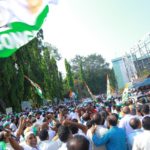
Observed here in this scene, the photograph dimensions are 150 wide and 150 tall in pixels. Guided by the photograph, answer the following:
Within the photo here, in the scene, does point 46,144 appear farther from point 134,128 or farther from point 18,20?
point 18,20

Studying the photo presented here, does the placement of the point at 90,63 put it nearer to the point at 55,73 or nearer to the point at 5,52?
the point at 55,73

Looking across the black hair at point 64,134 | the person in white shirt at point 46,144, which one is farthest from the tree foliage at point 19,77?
the black hair at point 64,134

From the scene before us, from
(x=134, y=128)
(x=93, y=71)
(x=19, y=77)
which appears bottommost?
(x=134, y=128)

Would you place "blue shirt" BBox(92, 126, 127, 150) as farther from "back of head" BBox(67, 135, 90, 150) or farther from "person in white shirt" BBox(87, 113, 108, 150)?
"back of head" BBox(67, 135, 90, 150)

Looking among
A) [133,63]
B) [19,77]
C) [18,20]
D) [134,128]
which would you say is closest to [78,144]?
[18,20]

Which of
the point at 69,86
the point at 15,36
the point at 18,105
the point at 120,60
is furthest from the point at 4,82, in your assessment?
the point at 120,60

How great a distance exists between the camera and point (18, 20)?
16.4 ft

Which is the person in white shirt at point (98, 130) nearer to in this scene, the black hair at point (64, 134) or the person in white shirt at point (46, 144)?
the person in white shirt at point (46, 144)

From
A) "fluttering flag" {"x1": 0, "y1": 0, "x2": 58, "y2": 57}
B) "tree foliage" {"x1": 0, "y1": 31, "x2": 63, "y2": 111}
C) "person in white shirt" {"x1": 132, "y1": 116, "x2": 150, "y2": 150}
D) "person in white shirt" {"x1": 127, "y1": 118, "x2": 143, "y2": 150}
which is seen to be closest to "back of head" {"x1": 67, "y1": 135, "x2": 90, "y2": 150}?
"person in white shirt" {"x1": 132, "y1": 116, "x2": 150, "y2": 150}

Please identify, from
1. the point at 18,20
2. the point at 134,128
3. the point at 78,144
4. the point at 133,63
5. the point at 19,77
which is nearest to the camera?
the point at 78,144

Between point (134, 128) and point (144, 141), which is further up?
point (134, 128)

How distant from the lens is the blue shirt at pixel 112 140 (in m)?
5.45

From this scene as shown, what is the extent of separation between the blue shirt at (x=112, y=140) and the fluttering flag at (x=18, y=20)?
6.31ft

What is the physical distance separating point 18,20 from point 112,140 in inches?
92.6
